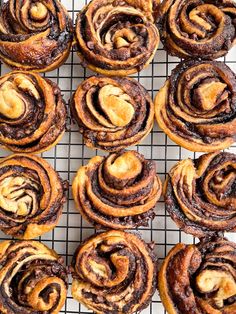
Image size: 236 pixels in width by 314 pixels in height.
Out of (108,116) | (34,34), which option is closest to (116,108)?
(108,116)

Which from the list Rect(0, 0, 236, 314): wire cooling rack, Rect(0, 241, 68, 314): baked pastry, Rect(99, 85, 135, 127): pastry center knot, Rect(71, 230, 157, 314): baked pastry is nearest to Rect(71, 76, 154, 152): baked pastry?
Rect(99, 85, 135, 127): pastry center knot

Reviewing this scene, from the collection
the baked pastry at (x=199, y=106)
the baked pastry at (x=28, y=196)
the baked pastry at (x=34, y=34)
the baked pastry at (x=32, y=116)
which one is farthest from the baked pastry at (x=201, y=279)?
the baked pastry at (x=34, y=34)

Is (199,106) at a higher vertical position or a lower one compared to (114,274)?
higher

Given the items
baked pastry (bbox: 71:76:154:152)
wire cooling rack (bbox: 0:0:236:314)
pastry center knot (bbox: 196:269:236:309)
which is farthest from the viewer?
wire cooling rack (bbox: 0:0:236:314)

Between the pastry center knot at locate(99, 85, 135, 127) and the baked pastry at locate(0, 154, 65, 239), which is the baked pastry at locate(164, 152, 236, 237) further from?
the baked pastry at locate(0, 154, 65, 239)

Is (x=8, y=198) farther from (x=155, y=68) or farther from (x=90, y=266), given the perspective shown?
(x=155, y=68)

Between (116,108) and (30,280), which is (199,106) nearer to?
(116,108)
